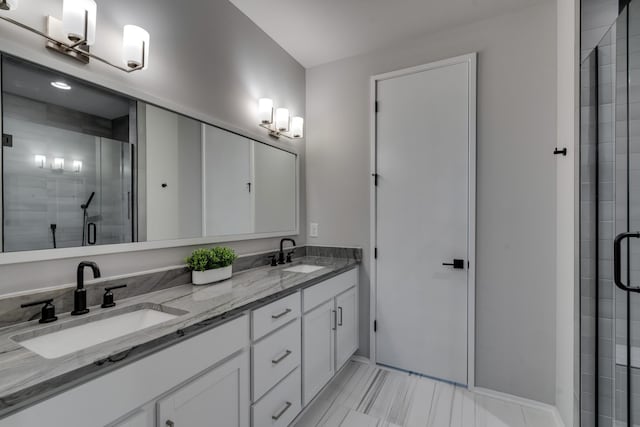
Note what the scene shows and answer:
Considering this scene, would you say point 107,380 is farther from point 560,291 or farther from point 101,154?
point 560,291

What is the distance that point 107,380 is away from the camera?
33.5 inches

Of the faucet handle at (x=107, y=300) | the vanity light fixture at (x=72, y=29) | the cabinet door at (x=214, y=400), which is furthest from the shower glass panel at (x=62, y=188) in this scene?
the cabinet door at (x=214, y=400)

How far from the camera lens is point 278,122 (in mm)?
2418

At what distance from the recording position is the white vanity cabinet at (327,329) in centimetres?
184

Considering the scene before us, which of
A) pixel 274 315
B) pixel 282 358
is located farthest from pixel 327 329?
pixel 274 315

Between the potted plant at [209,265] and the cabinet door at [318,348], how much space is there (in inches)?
22.0

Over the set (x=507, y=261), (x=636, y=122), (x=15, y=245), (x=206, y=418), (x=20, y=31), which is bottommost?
(x=206, y=418)

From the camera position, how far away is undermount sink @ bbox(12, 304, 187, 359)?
3.32ft

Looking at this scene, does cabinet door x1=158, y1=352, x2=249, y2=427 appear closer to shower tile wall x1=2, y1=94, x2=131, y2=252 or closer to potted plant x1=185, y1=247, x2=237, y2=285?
potted plant x1=185, y1=247, x2=237, y2=285

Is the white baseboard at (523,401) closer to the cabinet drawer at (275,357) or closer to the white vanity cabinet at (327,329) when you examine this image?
the white vanity cabinet at (327,329)

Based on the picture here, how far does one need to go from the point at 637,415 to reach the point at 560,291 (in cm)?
69

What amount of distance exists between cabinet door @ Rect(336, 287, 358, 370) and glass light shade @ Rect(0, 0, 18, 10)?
2.13m

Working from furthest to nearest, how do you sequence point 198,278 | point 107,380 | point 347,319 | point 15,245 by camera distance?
1. point 347,319
2. point 198,278
3. point 15,245
4. point 107,380

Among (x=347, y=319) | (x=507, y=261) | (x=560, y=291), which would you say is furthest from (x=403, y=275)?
(x=560, y=291)
